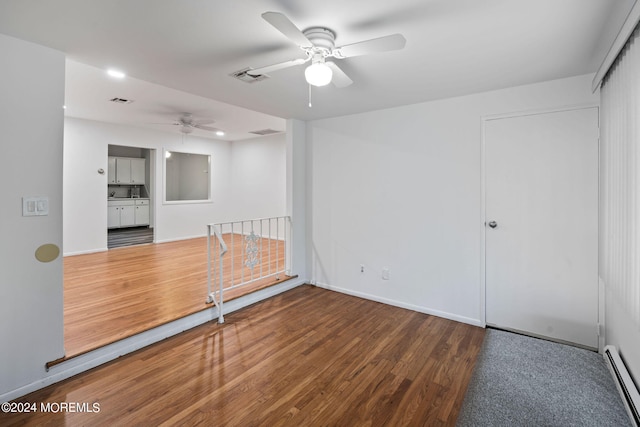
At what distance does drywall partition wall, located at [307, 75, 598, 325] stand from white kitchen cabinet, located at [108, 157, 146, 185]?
241 inches

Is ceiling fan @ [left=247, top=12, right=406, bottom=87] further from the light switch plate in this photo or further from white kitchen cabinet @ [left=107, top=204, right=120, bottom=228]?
white kitchen cabinet @ [left=107, top=204, right=120, bottom=228]

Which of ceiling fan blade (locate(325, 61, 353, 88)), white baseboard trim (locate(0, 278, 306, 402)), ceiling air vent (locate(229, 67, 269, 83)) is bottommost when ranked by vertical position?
white baseboard trim (locate(0, 278, 306, 402))

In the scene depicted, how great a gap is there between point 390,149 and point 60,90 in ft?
10.00

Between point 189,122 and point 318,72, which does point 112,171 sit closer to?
point 189,122

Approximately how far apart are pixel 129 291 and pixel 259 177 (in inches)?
167

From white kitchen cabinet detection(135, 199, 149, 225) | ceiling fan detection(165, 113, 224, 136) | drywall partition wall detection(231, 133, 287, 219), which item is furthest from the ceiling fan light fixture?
white kitchen cabinet detection(135, 199, 149, 225)

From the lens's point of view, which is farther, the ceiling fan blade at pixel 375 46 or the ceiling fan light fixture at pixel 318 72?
the ceiling fan light fixture at pixel 318 72

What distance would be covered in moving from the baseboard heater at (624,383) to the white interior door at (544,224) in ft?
1.25

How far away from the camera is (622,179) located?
2.01 m

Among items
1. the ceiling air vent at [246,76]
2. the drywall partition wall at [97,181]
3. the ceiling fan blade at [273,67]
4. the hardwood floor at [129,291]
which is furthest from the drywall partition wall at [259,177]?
the ceiling fan blade at [273,67]

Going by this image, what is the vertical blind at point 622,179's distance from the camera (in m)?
1.76

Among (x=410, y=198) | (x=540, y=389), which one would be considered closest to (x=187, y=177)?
(x=410, y=198)

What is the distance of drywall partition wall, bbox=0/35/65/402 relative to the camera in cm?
198

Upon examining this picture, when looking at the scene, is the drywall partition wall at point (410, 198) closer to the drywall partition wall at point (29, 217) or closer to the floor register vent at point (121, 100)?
the floor register vent at point (121, 100)
